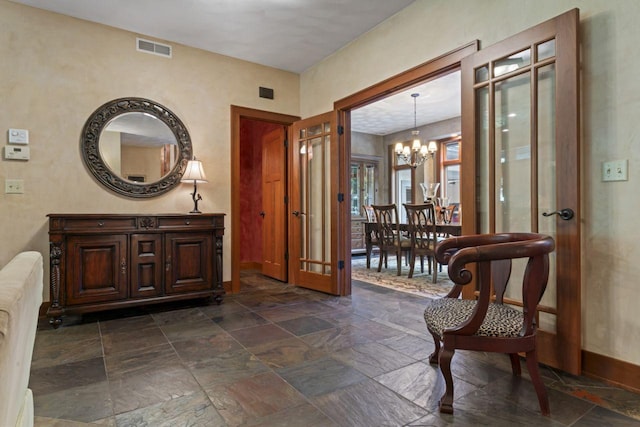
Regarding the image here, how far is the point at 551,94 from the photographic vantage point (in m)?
2.06

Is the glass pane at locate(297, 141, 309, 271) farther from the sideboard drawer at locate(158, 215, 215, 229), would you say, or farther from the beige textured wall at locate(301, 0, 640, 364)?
the beige textured wall at locate(301, 0, 640, 364)

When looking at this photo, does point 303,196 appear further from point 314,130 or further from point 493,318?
point 493,318

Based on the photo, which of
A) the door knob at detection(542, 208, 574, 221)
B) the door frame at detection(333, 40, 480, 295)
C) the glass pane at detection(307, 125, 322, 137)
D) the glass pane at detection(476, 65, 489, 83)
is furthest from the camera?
the glass pane at detection(307, 125, 322, 137)

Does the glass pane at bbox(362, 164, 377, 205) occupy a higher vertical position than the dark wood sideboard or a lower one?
higher

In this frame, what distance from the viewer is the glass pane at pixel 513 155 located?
221cm


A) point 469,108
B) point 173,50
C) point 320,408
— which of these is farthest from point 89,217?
A: point 469,108

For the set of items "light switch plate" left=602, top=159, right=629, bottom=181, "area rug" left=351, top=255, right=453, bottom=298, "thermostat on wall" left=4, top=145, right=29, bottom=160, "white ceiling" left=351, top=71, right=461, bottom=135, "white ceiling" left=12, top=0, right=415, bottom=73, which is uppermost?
"white ceiling" left=12, top=0, right=415, bottom=73

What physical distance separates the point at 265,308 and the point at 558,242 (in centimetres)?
247

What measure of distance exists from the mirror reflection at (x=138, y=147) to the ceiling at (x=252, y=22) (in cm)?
90

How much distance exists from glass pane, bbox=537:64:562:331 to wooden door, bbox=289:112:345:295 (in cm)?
210

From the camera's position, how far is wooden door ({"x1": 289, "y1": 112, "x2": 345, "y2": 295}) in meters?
3.89

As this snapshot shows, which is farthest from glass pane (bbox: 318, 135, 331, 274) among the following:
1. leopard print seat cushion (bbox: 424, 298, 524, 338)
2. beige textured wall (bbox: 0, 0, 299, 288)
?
leopard print seat cushion (bbox: 424, 298, 524, 338)

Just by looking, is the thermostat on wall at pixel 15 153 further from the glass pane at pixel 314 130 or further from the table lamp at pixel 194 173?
the glass pane at pixel 314 130

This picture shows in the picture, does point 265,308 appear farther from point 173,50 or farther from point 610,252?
point 173,50
